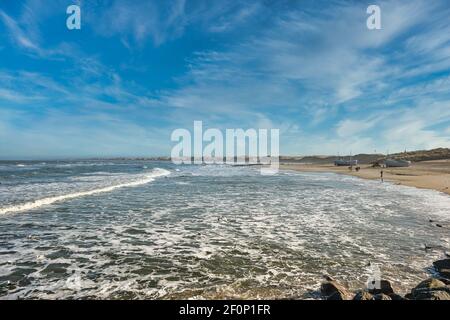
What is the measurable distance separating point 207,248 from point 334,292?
566cm

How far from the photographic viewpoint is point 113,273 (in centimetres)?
943

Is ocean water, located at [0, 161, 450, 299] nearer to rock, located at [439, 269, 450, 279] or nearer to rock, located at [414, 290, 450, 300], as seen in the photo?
rock, located at [439, 269, 450, 279]

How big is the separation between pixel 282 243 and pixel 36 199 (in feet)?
64.4

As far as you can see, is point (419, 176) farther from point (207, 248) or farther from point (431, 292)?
point (431, 292)

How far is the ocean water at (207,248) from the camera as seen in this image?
8.48 meters

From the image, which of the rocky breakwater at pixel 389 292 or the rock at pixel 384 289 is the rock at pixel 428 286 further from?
the rock at pixel 384 289

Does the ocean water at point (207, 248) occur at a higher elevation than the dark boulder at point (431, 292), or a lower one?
lower

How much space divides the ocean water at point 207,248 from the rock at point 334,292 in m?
0.38

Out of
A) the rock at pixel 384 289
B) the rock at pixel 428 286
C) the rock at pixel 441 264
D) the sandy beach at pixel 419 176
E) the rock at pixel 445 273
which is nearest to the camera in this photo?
the rock at pixel 428 286

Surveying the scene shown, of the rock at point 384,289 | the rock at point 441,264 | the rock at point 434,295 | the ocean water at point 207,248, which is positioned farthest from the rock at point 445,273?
the rock at point 434,295

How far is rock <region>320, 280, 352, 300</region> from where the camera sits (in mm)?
7223

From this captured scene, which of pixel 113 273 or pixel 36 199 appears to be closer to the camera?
pixel 113 273
